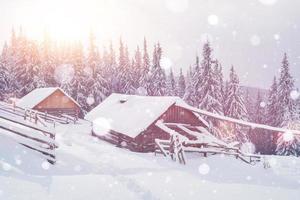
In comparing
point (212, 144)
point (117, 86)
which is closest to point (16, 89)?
point (117, 86)

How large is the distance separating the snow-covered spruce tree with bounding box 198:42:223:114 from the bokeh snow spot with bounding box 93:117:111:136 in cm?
1990

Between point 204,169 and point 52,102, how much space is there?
30.7 metres

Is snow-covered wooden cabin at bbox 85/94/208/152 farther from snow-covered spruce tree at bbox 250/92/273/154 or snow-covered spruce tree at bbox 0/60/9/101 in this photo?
snow-covered spruce tree at bbox 250/92/273/154

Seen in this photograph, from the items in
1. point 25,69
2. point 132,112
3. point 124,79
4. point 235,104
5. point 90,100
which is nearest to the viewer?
point 132,112

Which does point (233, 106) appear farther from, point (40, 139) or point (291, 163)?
point (40, 139)

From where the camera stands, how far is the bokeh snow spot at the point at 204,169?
63.6ft

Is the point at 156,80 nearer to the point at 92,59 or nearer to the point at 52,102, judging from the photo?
the point at 92,59

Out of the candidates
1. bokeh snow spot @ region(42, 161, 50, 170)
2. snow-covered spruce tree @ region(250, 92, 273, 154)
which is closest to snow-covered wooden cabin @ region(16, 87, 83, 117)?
bokeh snow spot @ region(42, 161, 50, 170)

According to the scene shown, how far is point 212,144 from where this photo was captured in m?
25.1

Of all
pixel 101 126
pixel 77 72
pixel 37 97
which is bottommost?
pixel 101 126

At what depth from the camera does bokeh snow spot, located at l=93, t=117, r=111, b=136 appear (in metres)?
32.4

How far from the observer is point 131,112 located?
100 feet

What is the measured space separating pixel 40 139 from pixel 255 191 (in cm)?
853

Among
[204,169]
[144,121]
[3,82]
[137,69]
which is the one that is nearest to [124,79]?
[137,69]
